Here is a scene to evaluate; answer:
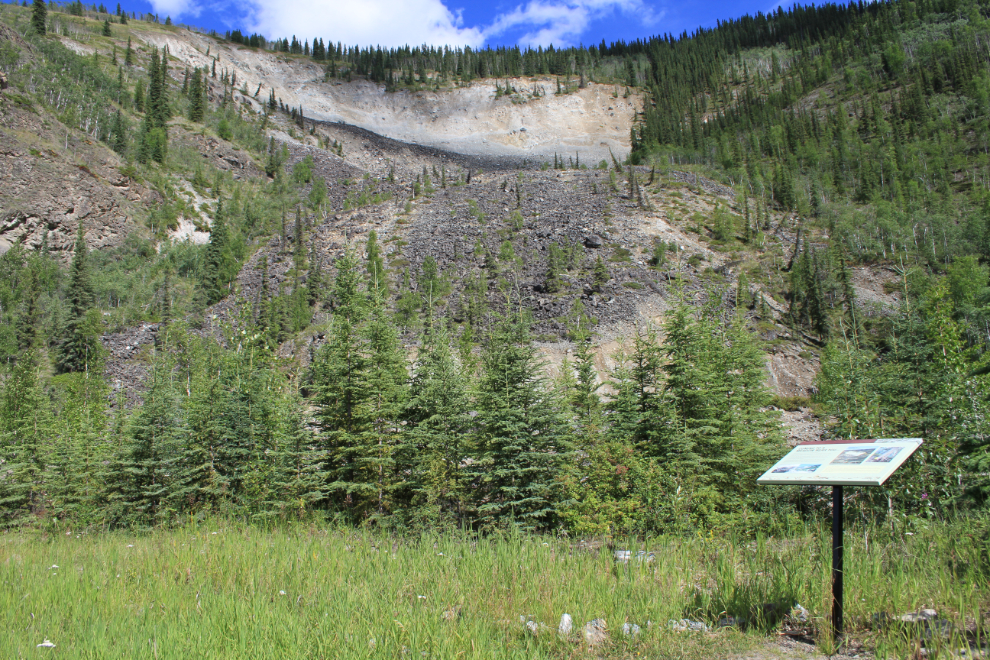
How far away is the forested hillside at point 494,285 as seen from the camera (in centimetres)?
1027

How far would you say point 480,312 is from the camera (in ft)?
138

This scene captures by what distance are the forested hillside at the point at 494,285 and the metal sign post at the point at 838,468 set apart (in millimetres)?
2467

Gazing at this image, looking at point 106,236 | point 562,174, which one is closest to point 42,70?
point 106,236

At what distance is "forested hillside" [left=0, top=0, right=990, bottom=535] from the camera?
33.7 feet

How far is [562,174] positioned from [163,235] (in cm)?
6174

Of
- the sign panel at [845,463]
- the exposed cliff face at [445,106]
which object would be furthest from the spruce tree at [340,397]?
the exposed cliff face at [445,106]

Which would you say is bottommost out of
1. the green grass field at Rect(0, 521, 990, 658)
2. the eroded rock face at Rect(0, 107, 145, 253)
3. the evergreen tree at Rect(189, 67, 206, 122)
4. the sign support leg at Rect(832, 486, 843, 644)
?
the green grass field at Rect(0, 521, 990, 658)

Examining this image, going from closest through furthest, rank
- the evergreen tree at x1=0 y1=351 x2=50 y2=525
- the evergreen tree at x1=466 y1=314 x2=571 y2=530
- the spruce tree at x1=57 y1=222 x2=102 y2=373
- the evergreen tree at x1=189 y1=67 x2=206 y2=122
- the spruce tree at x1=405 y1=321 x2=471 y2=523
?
the evergreen tree at x1=466 y1=314 x2=571 y2=530
the spruce tree at x1=405 y1=321 x2=471 y2=523
the evergreen tree at x1=0 y1=351 x2=50 y2=525
the spruce tree at x1=57 y1=222 x2=102 y2=373
the evergreen tree at x1=189 y1=67 x2=206 y2=122

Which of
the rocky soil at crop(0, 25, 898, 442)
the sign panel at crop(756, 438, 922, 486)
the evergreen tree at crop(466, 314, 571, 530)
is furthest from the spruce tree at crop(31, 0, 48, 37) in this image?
the sign panel at crop(756, 438, 922, 486)

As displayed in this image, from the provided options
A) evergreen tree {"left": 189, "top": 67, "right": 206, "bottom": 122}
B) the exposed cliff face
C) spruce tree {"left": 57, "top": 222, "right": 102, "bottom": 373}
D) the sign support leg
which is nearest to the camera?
the sign support leg

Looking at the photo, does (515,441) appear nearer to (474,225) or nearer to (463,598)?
(463,598)

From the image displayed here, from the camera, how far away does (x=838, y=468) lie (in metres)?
3.32

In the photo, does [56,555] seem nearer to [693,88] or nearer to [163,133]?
[163,133]

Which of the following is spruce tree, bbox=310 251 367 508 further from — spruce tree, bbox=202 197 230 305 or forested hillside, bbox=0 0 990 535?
spruce tree, bbox=202 197 230 305
